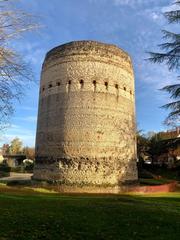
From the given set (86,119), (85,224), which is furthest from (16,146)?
(85,224)

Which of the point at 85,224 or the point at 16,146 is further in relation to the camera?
the point at 16,146

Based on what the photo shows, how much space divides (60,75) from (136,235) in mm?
17399

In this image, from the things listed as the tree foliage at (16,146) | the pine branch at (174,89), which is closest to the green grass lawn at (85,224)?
the pine branch at (174,89)

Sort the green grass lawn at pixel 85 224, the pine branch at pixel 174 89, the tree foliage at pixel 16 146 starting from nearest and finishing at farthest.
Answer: the green grass lawn at pixel 85 224
the pine branch at pixel 174 89
the tree foliage at pixel 16 146

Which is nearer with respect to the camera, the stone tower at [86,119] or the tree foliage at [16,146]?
→ the stone tower at [86,119]

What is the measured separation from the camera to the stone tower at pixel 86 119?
21828 mm

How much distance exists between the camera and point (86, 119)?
22109 millimetres

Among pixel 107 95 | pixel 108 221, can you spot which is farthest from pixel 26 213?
pixel 107 95

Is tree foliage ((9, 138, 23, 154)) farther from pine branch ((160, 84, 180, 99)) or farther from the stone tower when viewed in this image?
pine branch ((160, 84, 180, 99))

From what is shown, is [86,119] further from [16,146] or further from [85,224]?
[16,146]

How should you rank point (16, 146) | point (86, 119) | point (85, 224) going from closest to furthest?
point (85, 224)
point (86, 119)
point (16, 146)

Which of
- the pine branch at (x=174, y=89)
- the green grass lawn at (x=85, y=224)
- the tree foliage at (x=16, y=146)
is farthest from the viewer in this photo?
the tree foliage at (x=16, y=146)

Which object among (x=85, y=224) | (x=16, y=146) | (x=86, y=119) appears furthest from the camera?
(x=16, y=146)

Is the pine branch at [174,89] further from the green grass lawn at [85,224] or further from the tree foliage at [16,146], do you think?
the tree foliage at [16,146]
